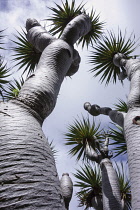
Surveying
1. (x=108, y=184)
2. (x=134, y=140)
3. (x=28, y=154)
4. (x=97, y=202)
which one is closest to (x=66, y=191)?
(x=108, y=184)

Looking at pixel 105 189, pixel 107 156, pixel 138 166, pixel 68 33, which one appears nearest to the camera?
pixel 138 166

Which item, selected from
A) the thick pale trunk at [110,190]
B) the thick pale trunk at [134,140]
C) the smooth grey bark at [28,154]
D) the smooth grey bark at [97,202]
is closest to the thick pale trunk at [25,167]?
the smooth grey bark at [28,154]

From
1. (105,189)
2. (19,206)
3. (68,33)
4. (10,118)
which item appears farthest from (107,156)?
(19,206)

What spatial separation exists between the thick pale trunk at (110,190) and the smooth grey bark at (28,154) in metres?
2.82

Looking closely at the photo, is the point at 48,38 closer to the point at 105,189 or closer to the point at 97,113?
the point at 105,189

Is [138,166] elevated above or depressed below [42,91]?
below

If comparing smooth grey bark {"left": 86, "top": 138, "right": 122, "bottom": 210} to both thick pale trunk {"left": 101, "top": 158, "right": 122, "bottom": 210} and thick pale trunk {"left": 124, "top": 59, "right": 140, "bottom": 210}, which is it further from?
thick pale trunk {"left": 124, "top": 59, "right": 140, "bottom": 210}

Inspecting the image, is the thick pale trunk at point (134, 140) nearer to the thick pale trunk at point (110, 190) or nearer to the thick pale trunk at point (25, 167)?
the thick pale trunk at point (25, 167)

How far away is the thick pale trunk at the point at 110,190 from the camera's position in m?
3.83

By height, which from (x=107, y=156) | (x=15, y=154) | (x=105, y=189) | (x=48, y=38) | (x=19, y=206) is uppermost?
(x=48, y=38)

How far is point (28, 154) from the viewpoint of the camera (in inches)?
41.0

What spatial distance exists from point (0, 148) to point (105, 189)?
139 inches

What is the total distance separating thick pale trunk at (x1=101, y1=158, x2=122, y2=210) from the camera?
12.6 ft

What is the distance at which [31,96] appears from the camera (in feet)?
5.08
